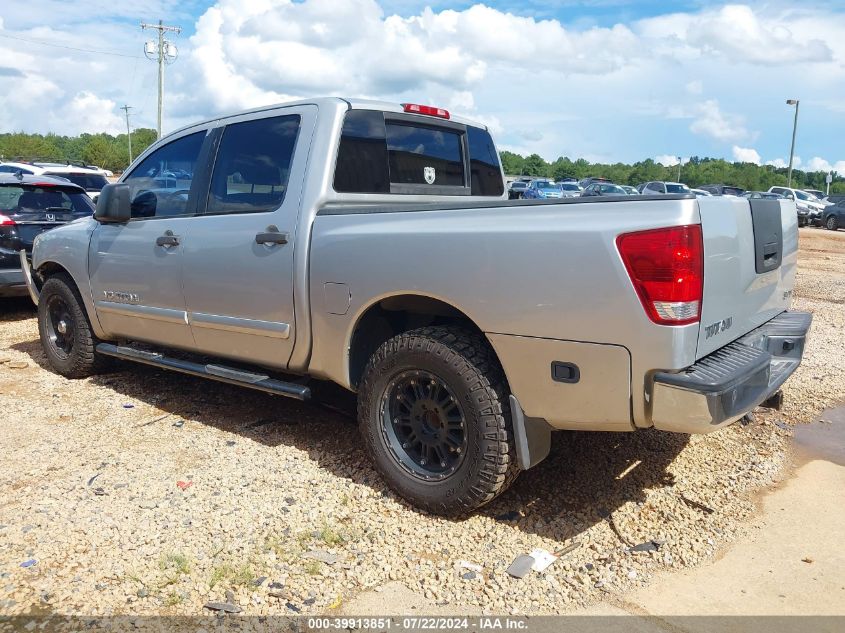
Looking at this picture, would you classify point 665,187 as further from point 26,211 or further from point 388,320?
point 388,320

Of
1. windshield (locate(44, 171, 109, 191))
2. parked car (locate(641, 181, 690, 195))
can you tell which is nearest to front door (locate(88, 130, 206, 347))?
windshield (locate(44, 171, 109, 191))

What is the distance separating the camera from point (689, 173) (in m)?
88.9

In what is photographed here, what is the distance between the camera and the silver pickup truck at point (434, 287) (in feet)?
8.87

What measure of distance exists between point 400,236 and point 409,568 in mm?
1491

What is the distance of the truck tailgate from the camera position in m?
2.78

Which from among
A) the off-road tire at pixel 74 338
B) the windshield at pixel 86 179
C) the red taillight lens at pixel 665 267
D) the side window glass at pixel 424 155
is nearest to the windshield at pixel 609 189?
the windshield at pixel 86 179

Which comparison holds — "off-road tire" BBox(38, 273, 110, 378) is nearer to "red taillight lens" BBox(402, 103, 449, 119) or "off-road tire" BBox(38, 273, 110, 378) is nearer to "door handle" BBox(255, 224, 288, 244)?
"door handle" BBox(255, 224, 288, 244)

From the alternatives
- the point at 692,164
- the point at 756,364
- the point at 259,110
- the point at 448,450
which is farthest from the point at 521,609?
the point at 692,164

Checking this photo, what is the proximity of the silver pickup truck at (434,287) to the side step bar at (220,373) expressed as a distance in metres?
0.02

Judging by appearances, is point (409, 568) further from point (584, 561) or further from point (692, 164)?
point (692, 164)

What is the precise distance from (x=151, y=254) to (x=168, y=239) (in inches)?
9.9

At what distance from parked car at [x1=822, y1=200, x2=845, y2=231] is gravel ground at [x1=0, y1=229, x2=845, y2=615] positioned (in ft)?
91.9

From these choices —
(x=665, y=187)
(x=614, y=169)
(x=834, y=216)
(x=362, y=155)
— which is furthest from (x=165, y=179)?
(x=614, y=169)

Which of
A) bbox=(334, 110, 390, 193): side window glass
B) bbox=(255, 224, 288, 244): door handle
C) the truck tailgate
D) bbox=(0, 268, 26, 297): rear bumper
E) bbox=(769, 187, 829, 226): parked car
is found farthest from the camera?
bbox=(769, 187, 829, 226): parked car
